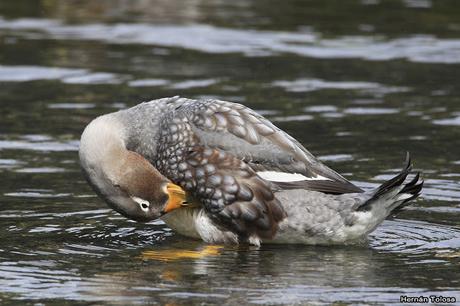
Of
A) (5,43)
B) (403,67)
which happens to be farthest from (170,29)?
(403,67)

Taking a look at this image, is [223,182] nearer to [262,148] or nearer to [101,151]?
[262,148]

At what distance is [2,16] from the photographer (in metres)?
17.9

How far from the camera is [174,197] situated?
26.8ft

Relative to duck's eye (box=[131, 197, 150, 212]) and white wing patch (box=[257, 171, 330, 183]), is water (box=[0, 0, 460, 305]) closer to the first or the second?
duck's eye (box=[131, 197, 150, 212])

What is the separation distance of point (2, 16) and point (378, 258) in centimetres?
1107

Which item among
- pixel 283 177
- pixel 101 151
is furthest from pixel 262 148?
pixel 101 151

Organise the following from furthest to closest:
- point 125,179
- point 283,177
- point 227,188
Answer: point 283,177
point 227,188
point 125,179

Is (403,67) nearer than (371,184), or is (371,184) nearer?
(371,184)

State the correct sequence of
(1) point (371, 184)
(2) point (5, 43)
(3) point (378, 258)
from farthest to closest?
1. (2) point (5, 43)
2. (1) point (371, 184)
3. (3) point (378, 258)

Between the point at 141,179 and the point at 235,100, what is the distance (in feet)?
16.7

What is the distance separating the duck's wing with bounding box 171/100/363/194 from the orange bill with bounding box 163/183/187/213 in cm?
39

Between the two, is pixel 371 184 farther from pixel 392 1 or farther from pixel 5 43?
pixel 392 1

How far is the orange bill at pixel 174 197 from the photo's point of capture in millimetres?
8164

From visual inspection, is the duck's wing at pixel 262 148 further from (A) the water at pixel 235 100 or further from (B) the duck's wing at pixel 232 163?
(A) the water at pixel 235 100
